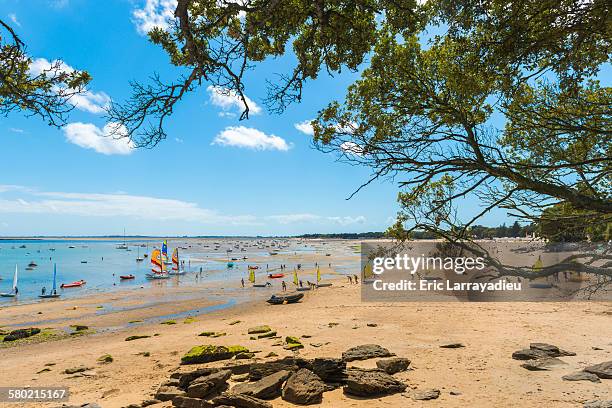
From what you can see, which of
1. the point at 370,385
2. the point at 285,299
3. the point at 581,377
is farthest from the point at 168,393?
the point at 285,299

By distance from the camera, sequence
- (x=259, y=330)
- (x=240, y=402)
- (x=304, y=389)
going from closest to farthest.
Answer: (x=240, y=402) < (x=304, y=389) < (x=259, y=330)

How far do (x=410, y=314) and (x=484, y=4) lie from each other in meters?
19.4

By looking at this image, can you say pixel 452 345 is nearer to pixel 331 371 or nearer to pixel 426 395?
pixel 426 395

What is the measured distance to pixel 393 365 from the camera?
1078 cm

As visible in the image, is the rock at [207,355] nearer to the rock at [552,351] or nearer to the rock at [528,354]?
the rock at [528,354]

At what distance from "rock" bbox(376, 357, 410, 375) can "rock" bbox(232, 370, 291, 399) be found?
301cm

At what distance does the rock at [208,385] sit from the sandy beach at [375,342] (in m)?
1.71

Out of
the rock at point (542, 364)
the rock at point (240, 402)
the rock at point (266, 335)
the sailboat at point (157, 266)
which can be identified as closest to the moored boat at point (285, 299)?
the rock at point (266, 335)

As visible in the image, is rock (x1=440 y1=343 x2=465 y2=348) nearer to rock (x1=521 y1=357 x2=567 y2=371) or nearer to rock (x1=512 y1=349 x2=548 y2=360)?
rock (x1=512 y1=349 x2=548 y2=360)

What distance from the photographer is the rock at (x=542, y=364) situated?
35.1 ft

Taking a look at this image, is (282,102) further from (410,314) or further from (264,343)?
(410,314)

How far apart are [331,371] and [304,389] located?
1261mm

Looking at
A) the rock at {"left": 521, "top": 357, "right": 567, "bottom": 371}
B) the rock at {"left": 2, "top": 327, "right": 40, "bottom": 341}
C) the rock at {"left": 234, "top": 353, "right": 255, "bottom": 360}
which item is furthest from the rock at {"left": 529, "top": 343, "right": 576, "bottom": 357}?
the rock at {"left": 2, "top": 327, "right": 40, "bottom": 341}

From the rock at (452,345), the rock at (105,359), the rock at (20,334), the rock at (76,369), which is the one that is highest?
the rock at (452,345)
